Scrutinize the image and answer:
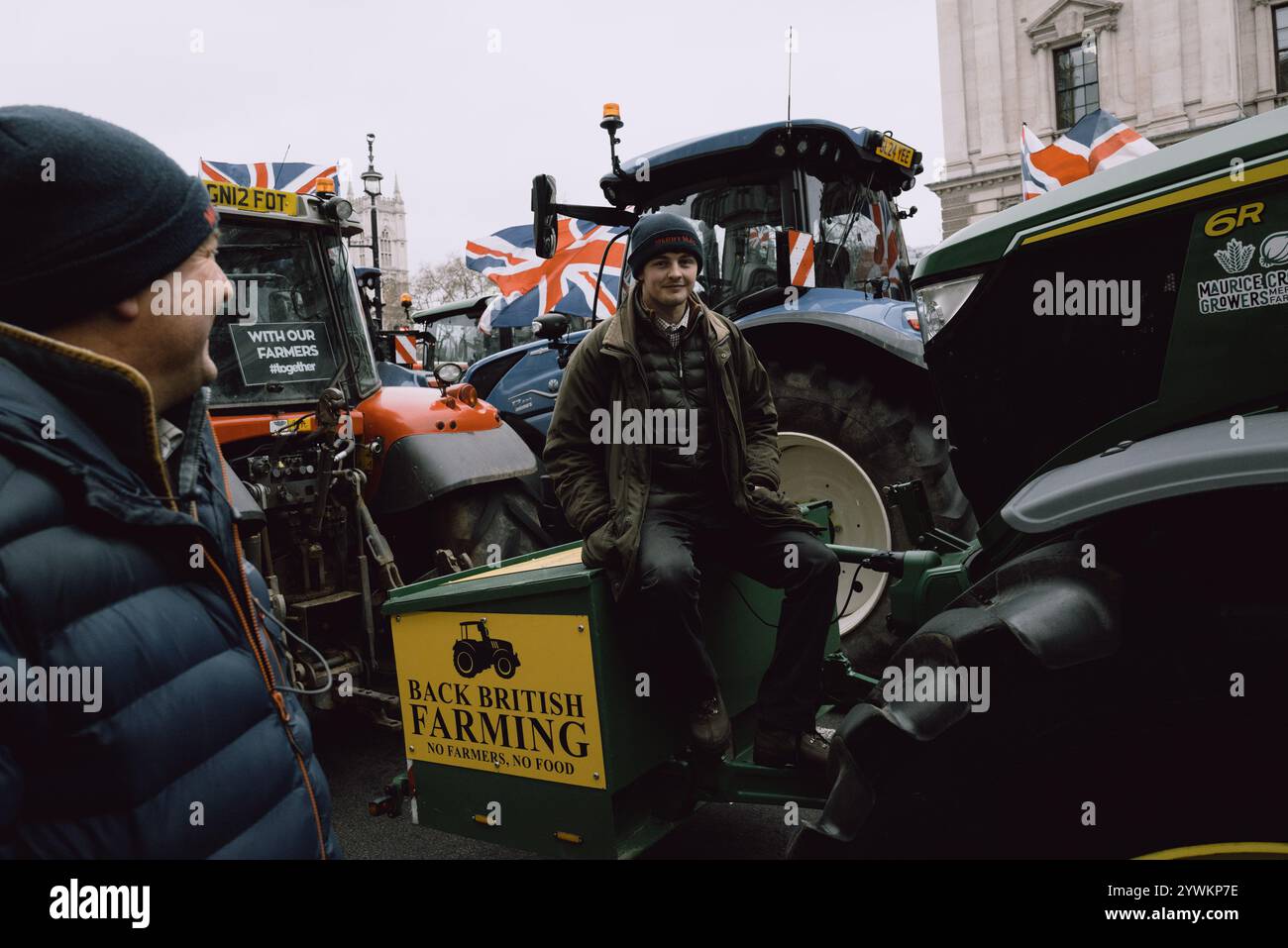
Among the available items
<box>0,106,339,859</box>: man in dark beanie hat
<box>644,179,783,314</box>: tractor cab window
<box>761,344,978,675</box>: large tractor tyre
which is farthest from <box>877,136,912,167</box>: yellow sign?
<box>0,106,339,859</box>: man in dark beanie hat

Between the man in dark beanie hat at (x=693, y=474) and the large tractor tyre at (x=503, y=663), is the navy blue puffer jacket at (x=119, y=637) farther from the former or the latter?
the man in dark beanie hat at (x=693, y=474)

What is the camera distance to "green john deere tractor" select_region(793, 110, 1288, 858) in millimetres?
1575

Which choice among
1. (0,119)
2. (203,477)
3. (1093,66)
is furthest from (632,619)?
(1093,66)

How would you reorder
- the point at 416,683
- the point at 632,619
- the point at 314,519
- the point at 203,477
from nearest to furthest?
1. the point at 203,477
2. the point at 632,619
3. the point at 416,683
4. the point at 314,519

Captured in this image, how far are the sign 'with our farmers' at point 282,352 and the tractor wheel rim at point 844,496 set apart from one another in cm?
223

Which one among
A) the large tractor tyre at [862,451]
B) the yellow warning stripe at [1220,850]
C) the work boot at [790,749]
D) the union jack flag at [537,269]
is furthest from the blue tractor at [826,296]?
the union jack flag at [537,269]

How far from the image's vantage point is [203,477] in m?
1.40

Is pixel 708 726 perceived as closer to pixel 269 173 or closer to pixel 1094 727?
pixel 1094 727

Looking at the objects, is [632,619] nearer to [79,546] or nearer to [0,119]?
[79,546]

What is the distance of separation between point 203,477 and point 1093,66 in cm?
3061

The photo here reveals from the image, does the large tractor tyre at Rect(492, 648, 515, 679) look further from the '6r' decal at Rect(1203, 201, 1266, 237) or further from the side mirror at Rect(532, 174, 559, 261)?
the side mirror at Rect(532, 174, 559, 261)

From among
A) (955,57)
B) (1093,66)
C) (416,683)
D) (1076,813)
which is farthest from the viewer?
(955,57)

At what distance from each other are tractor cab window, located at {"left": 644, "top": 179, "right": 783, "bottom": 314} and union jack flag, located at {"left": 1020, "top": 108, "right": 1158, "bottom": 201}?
16.2 ft

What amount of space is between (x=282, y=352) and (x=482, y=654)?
7.45 feet
